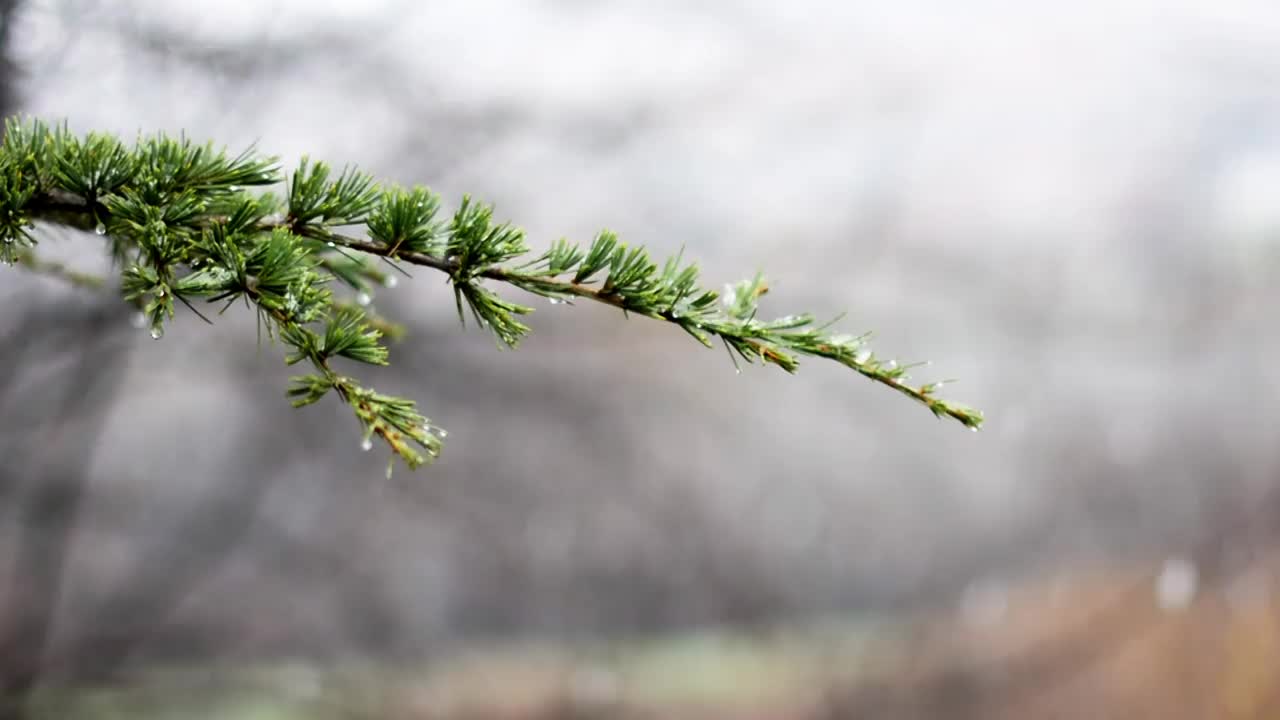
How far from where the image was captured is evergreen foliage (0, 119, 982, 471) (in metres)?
0.31

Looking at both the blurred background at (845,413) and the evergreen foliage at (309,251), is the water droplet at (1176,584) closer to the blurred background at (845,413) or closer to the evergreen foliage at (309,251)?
the blurred background at (845,413)

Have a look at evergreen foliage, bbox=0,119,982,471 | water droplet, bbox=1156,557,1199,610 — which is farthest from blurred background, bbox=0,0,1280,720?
evergreen foliage, bbox=0,119,982,471

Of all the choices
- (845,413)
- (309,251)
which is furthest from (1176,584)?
(309,251)

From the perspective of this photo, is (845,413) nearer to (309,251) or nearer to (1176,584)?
(1176,584)

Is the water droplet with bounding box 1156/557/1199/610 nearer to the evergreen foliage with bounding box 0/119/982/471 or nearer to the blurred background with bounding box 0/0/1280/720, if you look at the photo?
the blurred background with bounding box 0/0/1280/720

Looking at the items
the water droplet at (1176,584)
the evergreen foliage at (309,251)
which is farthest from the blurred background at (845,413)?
the evergreen foliage at (309,251)

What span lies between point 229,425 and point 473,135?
587mm

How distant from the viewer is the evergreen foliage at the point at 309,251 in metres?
0.31

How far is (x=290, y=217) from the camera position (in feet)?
1.16

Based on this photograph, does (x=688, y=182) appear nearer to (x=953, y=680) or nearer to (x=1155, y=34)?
(x=1155, y=34)

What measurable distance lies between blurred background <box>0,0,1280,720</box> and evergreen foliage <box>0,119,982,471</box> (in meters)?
0.99

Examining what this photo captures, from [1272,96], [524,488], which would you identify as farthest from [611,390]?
[1272,96]

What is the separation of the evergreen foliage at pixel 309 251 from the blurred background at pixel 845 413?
989 millimetres

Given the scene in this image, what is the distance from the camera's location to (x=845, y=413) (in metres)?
1.41
